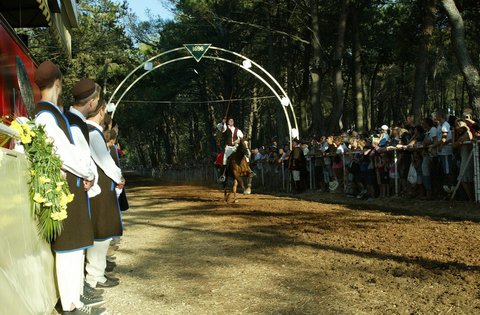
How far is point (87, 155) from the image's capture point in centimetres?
527

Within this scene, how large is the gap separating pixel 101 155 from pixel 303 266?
2730mm

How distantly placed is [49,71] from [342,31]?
79.0 feet

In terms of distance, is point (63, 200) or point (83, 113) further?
point (83, 113)

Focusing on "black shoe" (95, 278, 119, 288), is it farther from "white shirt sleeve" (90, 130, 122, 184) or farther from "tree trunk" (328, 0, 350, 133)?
"tree trunk" (328, 0, 350, 133)

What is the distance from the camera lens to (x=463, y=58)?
677 inches

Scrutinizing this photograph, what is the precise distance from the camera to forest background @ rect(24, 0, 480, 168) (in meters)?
27.2

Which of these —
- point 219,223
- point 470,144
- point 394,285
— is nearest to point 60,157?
point 394,285

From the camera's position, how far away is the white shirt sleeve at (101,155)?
21.0 ft

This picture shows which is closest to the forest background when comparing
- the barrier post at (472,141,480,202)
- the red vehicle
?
the barrier post at (472,141,480,202)

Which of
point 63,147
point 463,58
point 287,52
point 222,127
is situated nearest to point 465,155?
point 463,58

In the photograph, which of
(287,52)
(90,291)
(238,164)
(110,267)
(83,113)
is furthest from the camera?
(287,52)

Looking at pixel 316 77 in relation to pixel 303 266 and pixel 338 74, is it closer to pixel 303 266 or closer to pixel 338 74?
pixel 338 74

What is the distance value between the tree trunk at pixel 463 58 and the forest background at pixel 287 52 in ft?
0.09

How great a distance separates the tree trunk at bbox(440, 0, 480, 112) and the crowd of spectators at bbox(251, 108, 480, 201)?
163 cm
